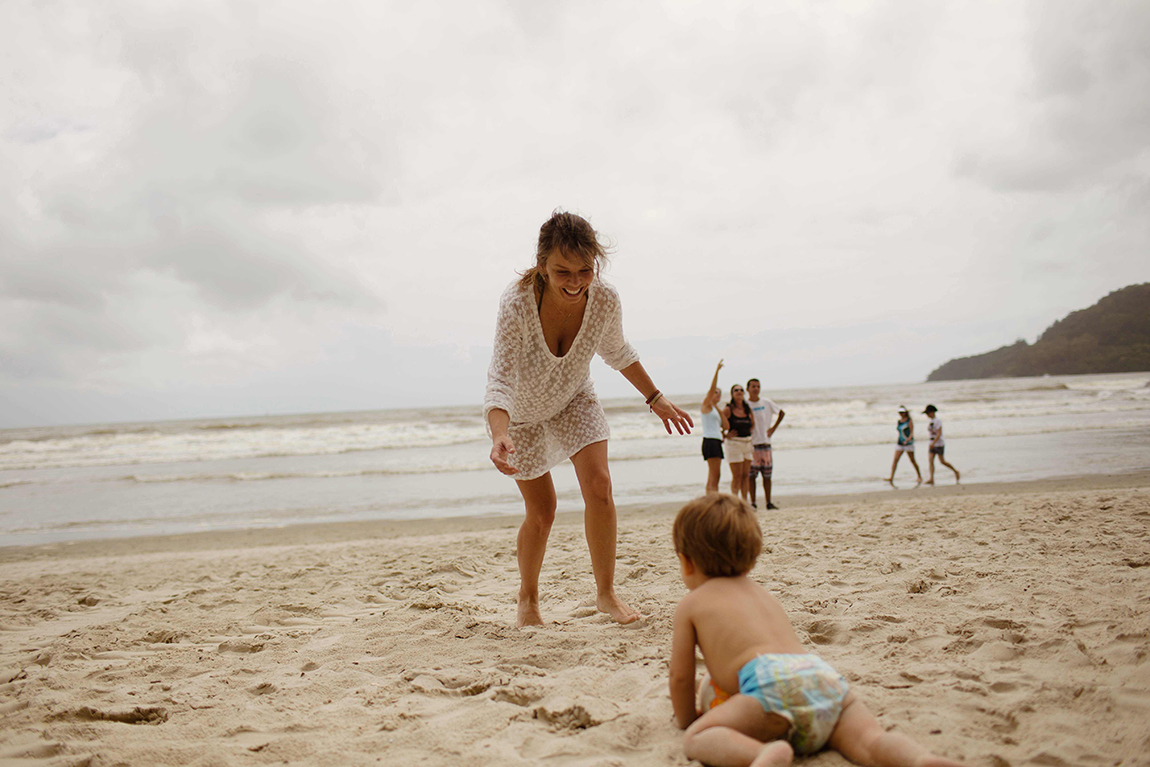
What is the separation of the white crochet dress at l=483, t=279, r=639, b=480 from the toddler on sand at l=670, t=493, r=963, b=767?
118cm

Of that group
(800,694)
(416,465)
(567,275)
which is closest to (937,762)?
(800,694)

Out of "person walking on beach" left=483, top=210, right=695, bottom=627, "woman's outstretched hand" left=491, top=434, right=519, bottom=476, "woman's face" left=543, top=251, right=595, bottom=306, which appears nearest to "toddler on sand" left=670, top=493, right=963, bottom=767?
"woman's outstretched hand" left=491, top=434, right=519, bottom=476

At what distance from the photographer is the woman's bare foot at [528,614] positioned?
3410 millimetres

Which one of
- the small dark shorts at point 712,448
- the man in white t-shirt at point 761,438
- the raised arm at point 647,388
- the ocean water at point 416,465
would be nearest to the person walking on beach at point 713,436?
the small dark shorts at point 712,448

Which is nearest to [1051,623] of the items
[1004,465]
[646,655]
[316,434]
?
[646,655]

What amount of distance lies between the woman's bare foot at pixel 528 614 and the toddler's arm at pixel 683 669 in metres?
1.47

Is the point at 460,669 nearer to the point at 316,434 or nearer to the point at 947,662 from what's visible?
the point at 947,662

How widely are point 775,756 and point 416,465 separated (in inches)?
595

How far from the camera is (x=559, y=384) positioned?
10.7ft

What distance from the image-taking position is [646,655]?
2791mm

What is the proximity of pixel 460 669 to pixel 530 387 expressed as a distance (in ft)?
4.17

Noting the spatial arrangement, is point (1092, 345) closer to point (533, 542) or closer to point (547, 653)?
point (533, 542)

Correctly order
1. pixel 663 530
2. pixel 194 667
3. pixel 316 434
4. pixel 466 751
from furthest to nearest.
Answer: pixel 316 434, pixel 663 530, pixel 194 667, pixel 466 751

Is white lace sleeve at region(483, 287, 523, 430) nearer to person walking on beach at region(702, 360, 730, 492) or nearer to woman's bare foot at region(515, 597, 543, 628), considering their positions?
woman's bare foot at region(515, 597, 543, 628)
